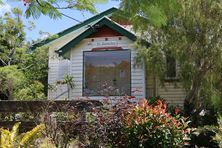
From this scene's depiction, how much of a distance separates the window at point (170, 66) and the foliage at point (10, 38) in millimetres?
8678

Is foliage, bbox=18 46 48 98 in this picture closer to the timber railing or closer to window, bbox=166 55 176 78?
window, bbox=166 55 176 78

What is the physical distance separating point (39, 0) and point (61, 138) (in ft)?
11.5

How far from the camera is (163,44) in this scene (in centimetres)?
1528

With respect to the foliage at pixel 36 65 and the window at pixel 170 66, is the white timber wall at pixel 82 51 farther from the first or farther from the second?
the foliage at pixel 36 65

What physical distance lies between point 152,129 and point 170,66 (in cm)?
936

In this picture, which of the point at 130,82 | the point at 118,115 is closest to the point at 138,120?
the point at 118,115

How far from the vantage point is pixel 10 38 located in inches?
819

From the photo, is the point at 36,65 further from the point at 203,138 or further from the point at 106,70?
the point at 203,138

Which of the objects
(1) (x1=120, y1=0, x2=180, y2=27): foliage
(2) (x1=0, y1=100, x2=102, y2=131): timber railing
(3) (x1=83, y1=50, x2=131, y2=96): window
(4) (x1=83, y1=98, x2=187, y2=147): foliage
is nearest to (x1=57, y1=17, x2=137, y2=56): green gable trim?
(3) (x1=83, y1=50, x2=131, y2=96): window

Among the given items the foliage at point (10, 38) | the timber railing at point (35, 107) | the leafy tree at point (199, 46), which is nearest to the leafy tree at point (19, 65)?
the foliage at point (10, 38)

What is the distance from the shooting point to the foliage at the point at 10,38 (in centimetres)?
2050

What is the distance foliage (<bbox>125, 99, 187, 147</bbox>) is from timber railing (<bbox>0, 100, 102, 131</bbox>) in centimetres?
90

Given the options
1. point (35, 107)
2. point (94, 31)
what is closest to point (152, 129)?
point (35, 107)

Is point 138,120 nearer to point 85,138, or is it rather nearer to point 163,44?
point 85,138
